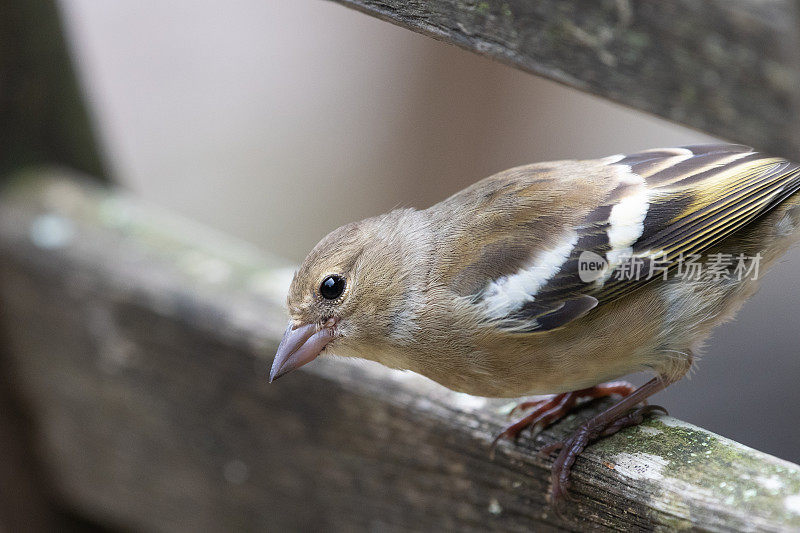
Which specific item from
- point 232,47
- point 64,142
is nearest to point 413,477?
point 64,142

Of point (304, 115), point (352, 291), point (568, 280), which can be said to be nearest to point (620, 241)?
point (568, 280)

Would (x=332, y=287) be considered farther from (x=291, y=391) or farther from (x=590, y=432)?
(x=590, y=432)

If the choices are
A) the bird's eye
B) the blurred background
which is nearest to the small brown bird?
the bird's eye

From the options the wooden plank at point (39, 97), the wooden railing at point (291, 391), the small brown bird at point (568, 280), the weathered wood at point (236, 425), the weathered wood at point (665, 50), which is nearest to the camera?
the weathered wood at point (665, 50)

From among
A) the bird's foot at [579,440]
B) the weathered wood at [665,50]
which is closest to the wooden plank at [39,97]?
the weathered wood at [665,50]

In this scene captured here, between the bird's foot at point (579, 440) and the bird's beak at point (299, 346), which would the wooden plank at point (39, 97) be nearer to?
the bird's beak at point (299, 346)

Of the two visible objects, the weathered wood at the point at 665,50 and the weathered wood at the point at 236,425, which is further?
the weathered wood at the point at 236,425
